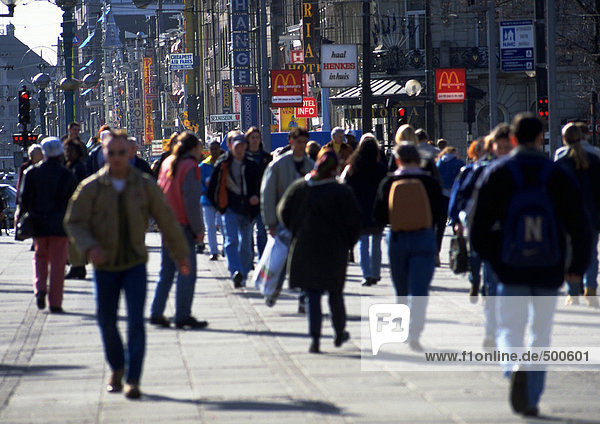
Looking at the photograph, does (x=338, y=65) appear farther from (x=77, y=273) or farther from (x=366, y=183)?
(x=366, y=183)

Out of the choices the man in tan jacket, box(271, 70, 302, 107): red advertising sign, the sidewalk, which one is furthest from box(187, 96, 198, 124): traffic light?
the man in tan jacket

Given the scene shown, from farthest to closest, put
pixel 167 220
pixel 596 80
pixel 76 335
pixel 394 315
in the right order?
1. pixel 596 80
2. pixel 76 335
3. pixel 394 315
4. pixel 167 220

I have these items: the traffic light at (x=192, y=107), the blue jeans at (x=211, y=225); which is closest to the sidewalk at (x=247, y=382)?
the blue jeans at (x=211, y=225)

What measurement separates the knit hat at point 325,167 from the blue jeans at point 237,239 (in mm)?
4897

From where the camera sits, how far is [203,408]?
26.2ft

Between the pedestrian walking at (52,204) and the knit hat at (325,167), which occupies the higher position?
the knit hat at (325,167)

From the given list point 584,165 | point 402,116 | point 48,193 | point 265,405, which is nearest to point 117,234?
point 265,405

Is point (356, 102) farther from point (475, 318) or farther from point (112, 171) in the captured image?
point (112, 171)

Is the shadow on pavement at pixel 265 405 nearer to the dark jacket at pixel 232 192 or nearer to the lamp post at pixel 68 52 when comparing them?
the dark jacket at pixel 232 192

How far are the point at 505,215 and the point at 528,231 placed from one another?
0.17 meters

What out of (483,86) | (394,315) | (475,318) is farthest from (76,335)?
(483,86)

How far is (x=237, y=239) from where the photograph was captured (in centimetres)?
1506

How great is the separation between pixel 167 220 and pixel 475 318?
4313 mm

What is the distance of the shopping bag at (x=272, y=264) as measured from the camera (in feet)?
41.2
